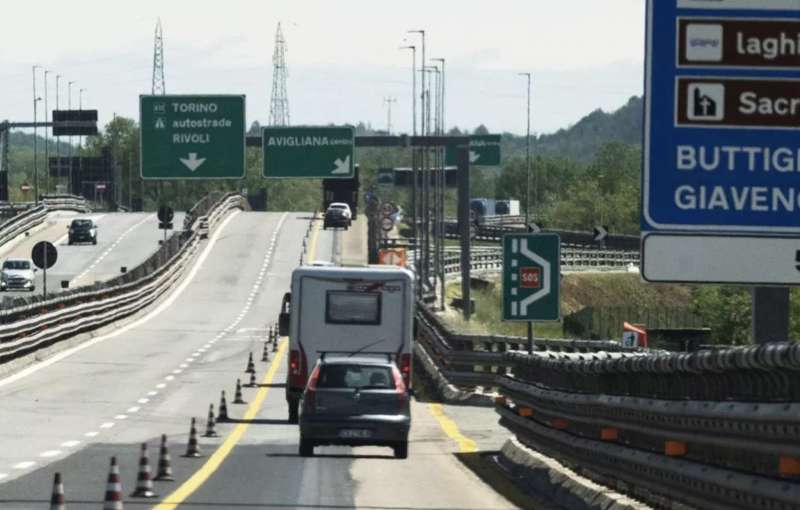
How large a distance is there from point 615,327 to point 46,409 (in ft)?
184

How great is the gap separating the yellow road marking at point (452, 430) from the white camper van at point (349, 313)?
125 cm

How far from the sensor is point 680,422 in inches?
568

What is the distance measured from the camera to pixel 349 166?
60781 millimetres

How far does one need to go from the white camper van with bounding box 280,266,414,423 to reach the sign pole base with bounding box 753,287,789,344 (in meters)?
26.0

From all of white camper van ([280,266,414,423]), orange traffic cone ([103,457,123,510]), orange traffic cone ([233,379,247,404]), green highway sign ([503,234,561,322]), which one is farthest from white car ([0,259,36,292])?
orange traffic cone ([103,457,123,510])

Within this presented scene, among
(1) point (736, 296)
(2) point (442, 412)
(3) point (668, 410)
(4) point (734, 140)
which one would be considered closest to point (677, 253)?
(4) point (734, 140)

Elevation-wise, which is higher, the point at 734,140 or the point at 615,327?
the point at 734,140

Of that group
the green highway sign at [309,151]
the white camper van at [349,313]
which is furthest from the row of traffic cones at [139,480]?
the green highway sign at [309,151]

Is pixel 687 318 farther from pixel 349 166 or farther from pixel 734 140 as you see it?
pixel 734 140

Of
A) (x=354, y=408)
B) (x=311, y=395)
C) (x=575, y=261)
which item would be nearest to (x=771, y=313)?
(x=354, y=408)

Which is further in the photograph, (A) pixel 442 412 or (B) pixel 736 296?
(B) pixel 736 296

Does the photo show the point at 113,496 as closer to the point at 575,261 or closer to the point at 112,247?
the point at 112,247

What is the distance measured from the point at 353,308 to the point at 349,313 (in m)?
0.12

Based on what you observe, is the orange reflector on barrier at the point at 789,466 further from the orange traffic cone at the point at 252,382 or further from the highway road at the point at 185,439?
the orange traffic cone at the point at 252,382
